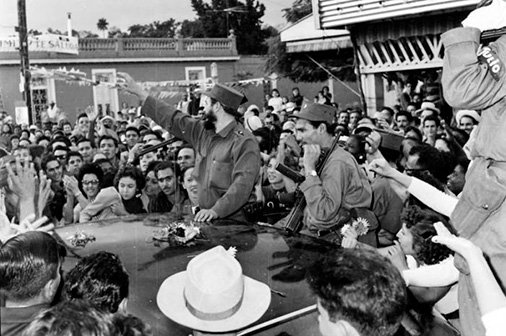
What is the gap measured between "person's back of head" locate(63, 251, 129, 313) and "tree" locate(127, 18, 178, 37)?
18.6 m

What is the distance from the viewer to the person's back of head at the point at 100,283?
2029 mm

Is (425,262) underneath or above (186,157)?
underneath

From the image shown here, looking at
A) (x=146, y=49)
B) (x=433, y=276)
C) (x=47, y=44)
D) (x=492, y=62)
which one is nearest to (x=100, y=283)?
(x=433, y=276)

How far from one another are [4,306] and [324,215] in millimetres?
1950

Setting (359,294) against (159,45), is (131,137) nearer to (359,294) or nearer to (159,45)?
(359,294)

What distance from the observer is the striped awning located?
14.5 m

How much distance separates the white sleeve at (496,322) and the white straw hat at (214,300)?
2.62 feet

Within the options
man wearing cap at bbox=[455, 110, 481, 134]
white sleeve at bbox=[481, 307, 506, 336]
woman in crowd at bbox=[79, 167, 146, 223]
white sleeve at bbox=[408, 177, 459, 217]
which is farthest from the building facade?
white sleeve at bbox=[481, 307, 506, 336]

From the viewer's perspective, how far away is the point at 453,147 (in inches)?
221

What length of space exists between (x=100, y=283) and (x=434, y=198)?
1341 millimetres

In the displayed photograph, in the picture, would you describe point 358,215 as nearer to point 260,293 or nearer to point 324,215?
point 324,215

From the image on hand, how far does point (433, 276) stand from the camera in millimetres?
2477

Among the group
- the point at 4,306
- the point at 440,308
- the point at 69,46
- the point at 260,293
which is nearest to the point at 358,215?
the point at 440,308

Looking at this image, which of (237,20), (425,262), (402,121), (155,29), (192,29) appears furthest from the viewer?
(155,29)
